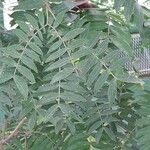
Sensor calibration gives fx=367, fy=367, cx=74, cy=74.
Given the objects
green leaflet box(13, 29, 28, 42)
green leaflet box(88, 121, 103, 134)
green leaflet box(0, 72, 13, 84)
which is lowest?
green leaflet box(88, 121, 103, 134)

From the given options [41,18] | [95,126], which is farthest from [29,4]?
[95,126]

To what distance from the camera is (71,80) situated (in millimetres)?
639

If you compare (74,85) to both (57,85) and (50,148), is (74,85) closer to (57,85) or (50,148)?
(57,85)

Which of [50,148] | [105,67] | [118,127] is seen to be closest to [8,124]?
[50,148]

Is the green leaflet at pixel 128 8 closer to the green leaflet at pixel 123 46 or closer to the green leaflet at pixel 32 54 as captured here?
the green leaflet at pixel 123 46

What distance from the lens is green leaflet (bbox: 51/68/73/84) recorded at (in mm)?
627

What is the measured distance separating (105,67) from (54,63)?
0.31ft

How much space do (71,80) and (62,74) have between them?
2 cm

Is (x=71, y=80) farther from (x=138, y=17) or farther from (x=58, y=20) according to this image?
(x=138, y=17)

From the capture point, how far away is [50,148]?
844 mm

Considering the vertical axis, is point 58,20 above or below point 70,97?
above

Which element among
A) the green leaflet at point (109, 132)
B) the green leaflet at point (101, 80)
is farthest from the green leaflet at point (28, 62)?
the green leaflet at point (109, 132)

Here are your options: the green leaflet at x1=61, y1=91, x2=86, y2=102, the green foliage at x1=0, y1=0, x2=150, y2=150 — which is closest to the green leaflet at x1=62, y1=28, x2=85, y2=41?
the green foliage at x1=0, y1=0, x2=150, y2=150

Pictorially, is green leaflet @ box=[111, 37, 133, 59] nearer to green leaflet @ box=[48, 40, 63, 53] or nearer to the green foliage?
the green foliage
